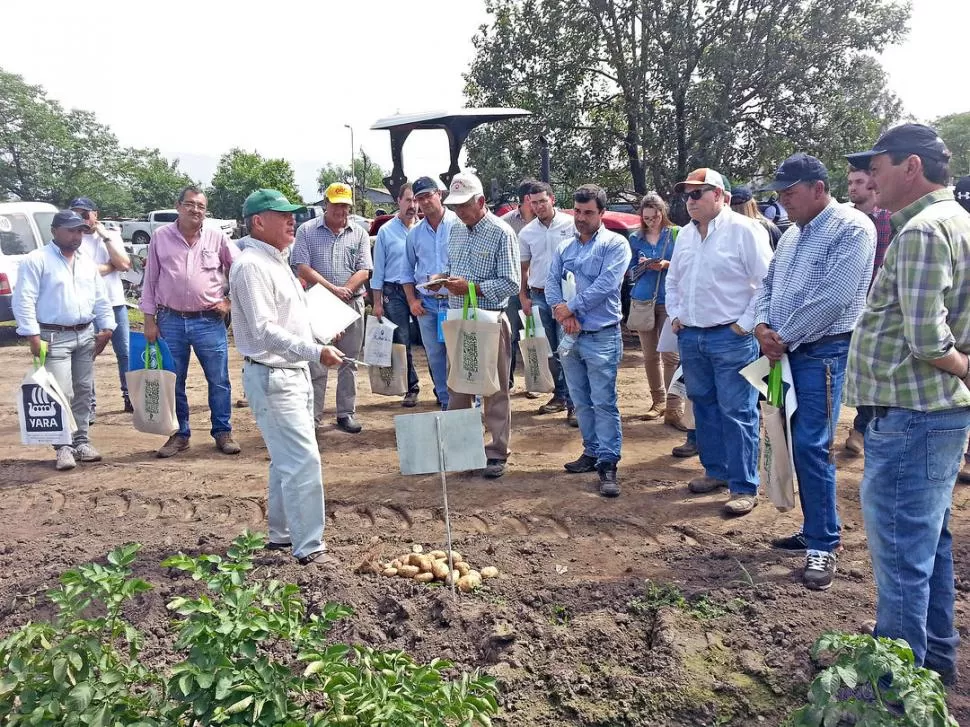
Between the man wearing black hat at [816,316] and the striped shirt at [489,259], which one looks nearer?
the man wearing black hat at [816,316]

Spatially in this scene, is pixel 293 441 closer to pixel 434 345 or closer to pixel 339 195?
pixel 434 345

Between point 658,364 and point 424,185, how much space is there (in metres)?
2.67

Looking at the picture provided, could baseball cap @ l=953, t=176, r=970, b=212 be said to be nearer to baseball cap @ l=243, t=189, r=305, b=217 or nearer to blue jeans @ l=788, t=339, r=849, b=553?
blue jeans @ l=788, t=339, r=849, b=553

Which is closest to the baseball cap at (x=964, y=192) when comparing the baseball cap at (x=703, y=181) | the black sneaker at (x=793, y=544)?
the baseball cap at (x=703, y=181)

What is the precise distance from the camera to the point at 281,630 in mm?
2748

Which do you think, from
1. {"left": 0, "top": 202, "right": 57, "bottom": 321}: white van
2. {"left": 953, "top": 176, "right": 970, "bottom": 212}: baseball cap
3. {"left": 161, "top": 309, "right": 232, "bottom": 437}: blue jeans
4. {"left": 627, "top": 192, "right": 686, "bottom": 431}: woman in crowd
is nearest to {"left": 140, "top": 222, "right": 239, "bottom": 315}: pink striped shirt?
{"left": 161, "top": 309, "right": 232, "bottom": 437}: blue jeans

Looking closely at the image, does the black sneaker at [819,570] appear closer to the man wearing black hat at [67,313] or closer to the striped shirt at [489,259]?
the striped shirt at [489,259]

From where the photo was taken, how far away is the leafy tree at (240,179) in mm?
54531

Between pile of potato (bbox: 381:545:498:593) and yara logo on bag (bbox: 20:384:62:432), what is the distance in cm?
340

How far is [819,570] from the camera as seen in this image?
13.7 feet

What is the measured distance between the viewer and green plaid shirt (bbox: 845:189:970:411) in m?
2.74

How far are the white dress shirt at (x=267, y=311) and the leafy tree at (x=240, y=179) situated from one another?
168 feet

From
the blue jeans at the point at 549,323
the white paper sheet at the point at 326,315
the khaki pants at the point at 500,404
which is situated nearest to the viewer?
the white paper sheet at the point at 326,315

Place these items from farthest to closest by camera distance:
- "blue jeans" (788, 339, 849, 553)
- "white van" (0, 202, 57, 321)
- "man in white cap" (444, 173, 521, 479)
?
"white van" (0, 202, 57, 321) < "man in white cap" (444, 173, 521, 479) < "blue jeans" (788, 339, 849, 553)
